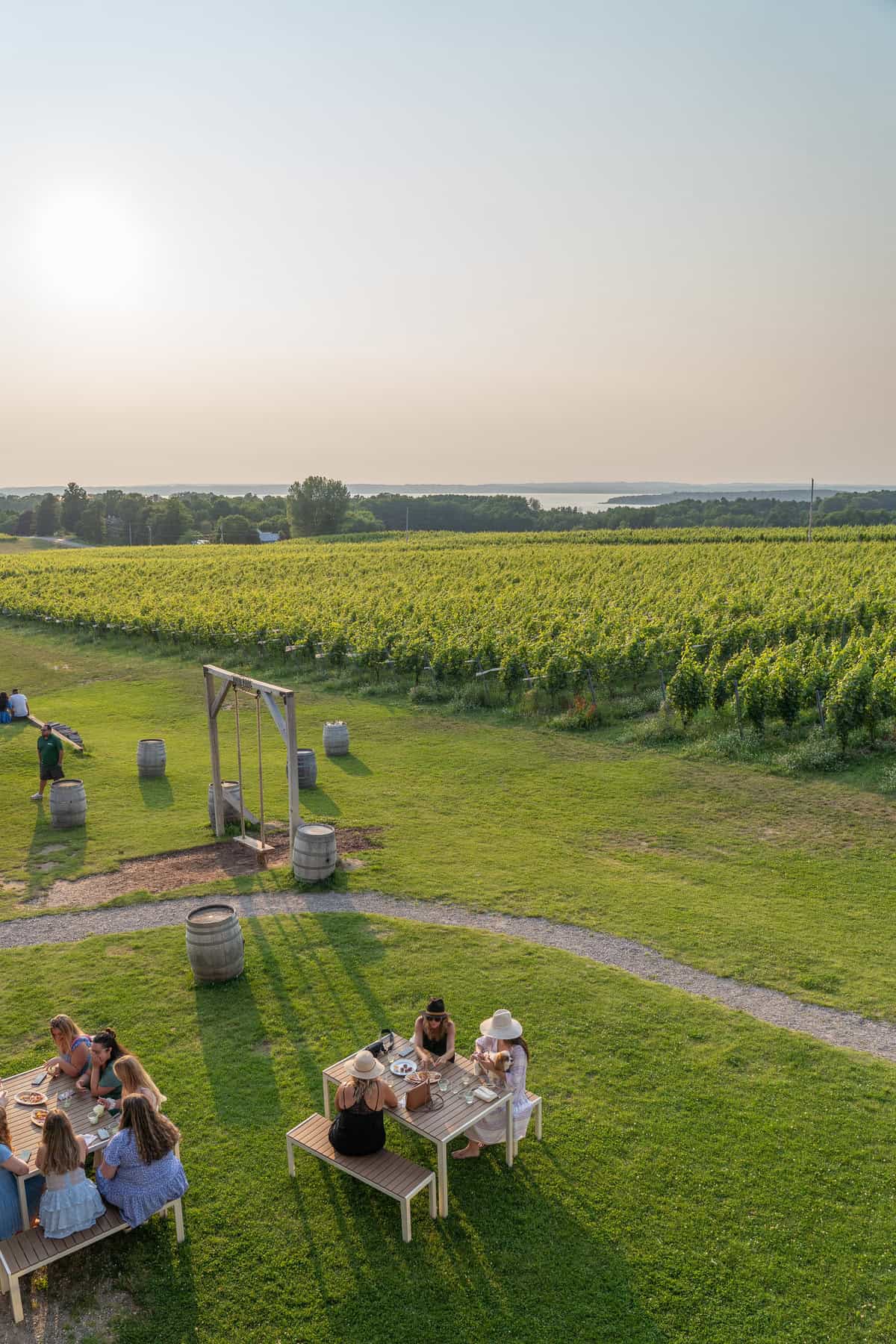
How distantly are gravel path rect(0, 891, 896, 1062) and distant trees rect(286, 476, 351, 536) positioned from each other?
5273 inches

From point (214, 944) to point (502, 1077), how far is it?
173 inches

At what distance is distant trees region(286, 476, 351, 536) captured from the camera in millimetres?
144625

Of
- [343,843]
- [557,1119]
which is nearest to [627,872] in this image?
[343,843]

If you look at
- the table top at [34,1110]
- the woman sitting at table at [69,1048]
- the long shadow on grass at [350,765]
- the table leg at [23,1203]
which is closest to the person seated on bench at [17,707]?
the long shadow on grass at [350,765]

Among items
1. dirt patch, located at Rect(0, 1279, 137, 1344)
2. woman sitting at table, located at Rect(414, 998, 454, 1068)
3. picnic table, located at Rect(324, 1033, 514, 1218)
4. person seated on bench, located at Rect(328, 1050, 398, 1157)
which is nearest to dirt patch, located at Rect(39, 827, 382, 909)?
picnic table, located at Rect(324, 1033, 514, 1218)

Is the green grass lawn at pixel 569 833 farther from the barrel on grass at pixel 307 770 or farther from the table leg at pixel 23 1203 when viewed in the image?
the table leg at pixel 23 1203

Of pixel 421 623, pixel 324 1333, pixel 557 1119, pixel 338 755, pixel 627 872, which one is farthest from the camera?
pixel 421 623

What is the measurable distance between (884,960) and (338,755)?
13749 millimetres

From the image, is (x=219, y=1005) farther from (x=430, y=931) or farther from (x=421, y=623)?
(x=421, y=623)

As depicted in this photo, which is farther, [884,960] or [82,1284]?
[884,960]

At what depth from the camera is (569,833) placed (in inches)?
665

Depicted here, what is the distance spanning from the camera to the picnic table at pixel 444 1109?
7.42m

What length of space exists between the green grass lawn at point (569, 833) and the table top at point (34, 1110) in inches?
233

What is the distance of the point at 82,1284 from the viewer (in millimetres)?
6805
